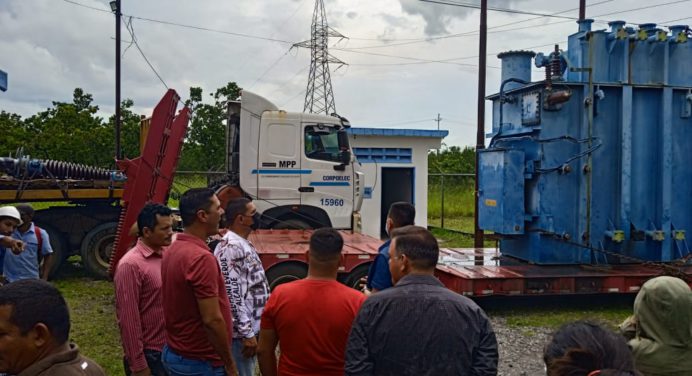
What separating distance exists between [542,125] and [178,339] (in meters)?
6.47

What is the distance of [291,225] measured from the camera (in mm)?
10266

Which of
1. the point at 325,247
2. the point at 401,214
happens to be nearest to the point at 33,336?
the point at 325,247

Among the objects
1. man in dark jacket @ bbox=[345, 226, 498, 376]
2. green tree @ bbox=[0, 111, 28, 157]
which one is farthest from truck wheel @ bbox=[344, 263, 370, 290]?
green tree @ bbox=[0, 111, 28, 157]

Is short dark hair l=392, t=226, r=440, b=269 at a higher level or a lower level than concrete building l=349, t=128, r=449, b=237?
lower

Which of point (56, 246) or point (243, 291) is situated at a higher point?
point (243, 291)

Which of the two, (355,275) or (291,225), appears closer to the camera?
(355,275)

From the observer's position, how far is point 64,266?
1127cm

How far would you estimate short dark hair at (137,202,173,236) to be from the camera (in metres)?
3.74

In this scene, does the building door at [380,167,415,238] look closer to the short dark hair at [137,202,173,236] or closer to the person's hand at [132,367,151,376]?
the short dark hair at [137,202,173,236]

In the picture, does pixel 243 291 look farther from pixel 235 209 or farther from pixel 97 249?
pixel 97 249

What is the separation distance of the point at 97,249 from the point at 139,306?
292 inches

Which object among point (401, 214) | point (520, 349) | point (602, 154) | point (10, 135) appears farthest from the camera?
point (10, 135)

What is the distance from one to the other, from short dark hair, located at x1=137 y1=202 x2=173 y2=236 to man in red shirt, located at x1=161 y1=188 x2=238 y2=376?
449mm

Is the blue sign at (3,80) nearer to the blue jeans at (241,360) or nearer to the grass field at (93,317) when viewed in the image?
the grass field at (93,317)
